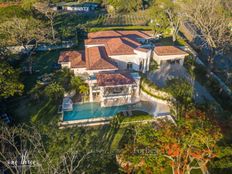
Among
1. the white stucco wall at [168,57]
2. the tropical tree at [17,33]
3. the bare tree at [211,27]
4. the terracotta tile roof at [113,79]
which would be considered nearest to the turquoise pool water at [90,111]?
the terracotta tile roof at [113,79]

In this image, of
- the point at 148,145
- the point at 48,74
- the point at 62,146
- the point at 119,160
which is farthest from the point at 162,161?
the point at 48,74

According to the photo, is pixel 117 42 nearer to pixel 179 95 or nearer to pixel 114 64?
pixel 114 64

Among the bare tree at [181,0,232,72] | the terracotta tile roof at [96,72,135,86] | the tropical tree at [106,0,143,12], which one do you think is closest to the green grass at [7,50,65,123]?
the terracotta tile roof at [96,72,135,86]

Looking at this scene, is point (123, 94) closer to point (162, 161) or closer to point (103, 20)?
point (162, 161)

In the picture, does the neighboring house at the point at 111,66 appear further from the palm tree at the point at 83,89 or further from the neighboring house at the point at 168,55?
the neighboring house at the point at 168,55

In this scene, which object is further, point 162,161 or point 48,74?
point 48,74

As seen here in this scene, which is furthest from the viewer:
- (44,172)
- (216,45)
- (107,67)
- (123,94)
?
(216,45)

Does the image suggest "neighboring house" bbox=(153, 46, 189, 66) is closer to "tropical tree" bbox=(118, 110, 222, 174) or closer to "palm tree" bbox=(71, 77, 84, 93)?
"palm tree" bbox=(71, 77, 84, 93)
